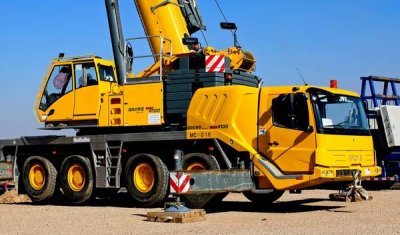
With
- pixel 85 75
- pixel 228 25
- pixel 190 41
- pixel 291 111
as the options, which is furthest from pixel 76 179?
pixel 291 111

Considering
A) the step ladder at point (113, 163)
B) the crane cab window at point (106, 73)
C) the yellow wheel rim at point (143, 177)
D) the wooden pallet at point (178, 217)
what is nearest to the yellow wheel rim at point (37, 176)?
the step ladder at point (113, 163)

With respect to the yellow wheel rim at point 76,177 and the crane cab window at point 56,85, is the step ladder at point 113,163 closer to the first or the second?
the yellow wheel rim at point 76,177

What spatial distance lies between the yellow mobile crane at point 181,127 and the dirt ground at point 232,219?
58cm

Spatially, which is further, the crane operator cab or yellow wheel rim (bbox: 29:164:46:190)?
yellow wheel rim (bbox: 29:164:46:190)

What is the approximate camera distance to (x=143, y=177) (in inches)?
622

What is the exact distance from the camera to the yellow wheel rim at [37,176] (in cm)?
1770

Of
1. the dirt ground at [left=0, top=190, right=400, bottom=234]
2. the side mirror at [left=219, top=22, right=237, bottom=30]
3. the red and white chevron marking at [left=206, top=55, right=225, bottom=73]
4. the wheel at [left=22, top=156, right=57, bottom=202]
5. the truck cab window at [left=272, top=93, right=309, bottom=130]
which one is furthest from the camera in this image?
the wheel at [left=22, top=156, right=57, bottom=202]

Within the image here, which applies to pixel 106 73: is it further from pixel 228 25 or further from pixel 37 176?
pixel 37 176

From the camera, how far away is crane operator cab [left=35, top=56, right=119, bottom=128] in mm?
16656

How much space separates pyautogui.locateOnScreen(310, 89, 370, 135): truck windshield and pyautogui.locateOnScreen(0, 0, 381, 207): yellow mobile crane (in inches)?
1.1

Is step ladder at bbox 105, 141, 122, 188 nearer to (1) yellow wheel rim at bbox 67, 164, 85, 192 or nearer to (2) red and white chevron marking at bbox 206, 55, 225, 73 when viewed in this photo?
(1) yellow wheel rim at bbox 67, 164, 85, 192

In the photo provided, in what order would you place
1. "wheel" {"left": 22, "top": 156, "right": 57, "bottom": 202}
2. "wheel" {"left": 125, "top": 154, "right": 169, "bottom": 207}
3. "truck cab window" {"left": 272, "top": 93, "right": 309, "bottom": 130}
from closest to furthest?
"truck cab window" {"left": 272, "top": 93, "right": 309, "bottom": 130}, "wheel" {"left": 125, "top": 154, "right": 169, "bottom": 207}, "wheel" {"left": 22, "top": 156, "right": 57, "bottom": 202}

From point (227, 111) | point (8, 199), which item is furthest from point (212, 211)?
point (8, 199)

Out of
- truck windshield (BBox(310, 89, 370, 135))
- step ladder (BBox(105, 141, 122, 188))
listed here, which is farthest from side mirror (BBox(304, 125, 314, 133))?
step ladder (BBox(105, 141, 122, 188))
